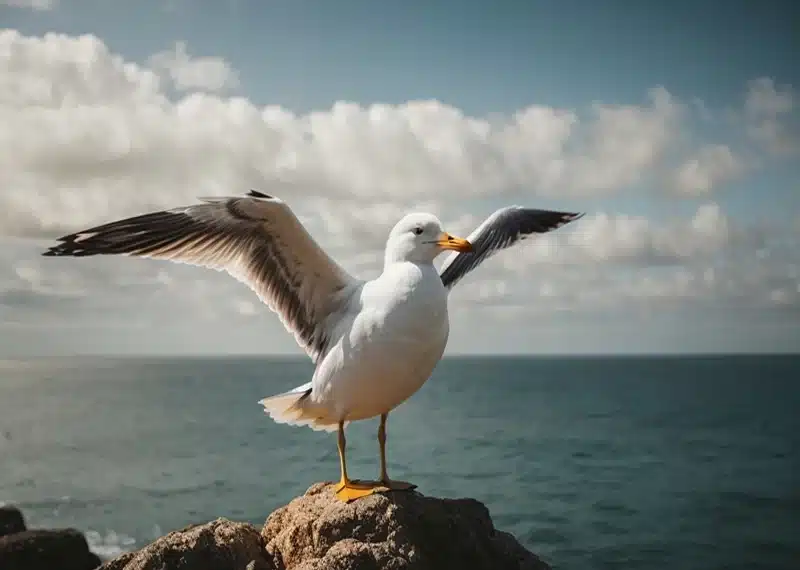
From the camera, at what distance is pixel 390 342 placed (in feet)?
19.5

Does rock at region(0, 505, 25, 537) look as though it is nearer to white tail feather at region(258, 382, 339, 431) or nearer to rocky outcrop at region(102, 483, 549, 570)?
rocky outcrop at region(102, 483, 549, 570)

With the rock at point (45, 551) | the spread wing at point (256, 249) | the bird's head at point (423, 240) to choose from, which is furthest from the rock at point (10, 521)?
the bird's head at point (423, 240)

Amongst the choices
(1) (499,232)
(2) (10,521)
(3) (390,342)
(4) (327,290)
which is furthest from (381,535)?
(2) (10,521)

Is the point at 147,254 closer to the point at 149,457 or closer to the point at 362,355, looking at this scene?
the point at 362,355

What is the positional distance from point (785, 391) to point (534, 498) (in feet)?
219

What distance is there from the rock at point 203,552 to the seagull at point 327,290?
2.85 feet

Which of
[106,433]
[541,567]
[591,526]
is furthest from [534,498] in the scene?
[106,433]

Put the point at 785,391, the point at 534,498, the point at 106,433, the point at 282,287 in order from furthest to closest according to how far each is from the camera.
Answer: the point at 785,391
the point at 106,433
the point at 534,498
the point at 282,287

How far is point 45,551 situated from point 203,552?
5.63 metres

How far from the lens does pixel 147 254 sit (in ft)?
20.9

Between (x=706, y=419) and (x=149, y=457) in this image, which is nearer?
(x=149, y=457)

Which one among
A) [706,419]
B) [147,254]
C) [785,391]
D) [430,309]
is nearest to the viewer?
[430,309]

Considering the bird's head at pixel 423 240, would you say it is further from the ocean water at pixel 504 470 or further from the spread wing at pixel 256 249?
the ocean water at pixel 504 470

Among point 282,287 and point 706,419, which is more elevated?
point 282,287
